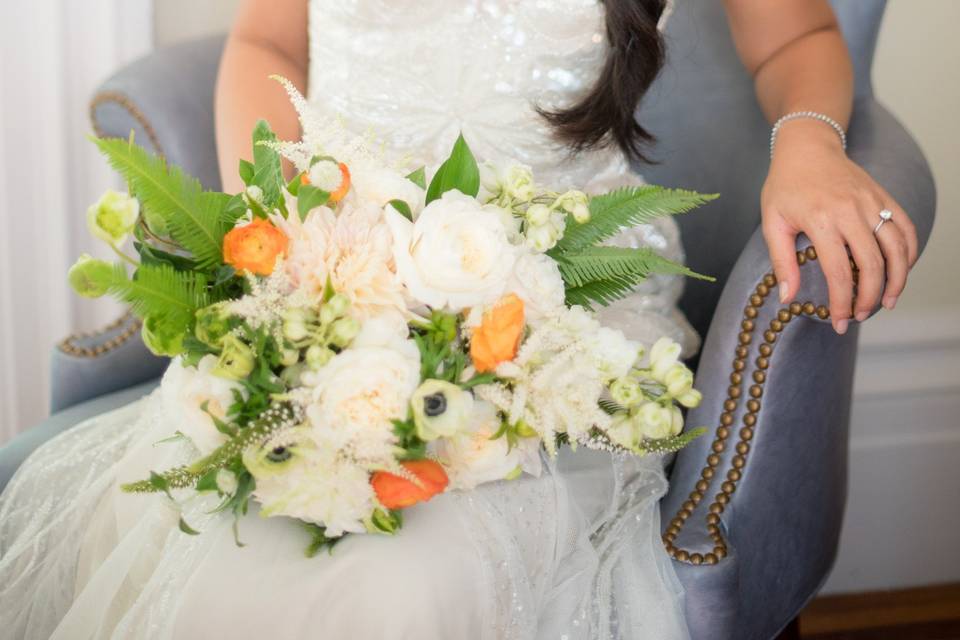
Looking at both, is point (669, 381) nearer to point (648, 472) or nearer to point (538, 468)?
point (538, 468)

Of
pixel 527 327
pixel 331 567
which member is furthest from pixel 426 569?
pixel 527 327

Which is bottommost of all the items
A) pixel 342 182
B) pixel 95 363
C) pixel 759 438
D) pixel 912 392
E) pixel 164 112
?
pixel 912 392

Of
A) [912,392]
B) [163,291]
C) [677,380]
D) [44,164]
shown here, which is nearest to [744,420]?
[677,380]

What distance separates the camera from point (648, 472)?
3.47 ft

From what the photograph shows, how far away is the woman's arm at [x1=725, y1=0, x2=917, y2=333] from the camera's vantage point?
100cm

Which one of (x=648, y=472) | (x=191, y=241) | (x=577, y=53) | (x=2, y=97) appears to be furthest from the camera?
(x=2, y=97)

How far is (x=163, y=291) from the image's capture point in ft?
2.42

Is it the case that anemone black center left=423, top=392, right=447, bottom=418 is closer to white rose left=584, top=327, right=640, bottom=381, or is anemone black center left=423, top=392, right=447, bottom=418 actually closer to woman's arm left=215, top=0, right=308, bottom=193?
white rose left=584, top=327, right=640, bottom=381

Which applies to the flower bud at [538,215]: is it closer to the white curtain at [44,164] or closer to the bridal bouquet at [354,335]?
the bridal bouquet at [354,335]

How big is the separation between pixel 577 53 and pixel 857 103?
1.40ft

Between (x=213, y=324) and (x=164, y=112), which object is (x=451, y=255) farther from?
(x=164, y=112)

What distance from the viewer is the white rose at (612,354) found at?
31.2 inches

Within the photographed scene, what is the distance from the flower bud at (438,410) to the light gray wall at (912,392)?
1.44 metres

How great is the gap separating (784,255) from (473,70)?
0.48 m
